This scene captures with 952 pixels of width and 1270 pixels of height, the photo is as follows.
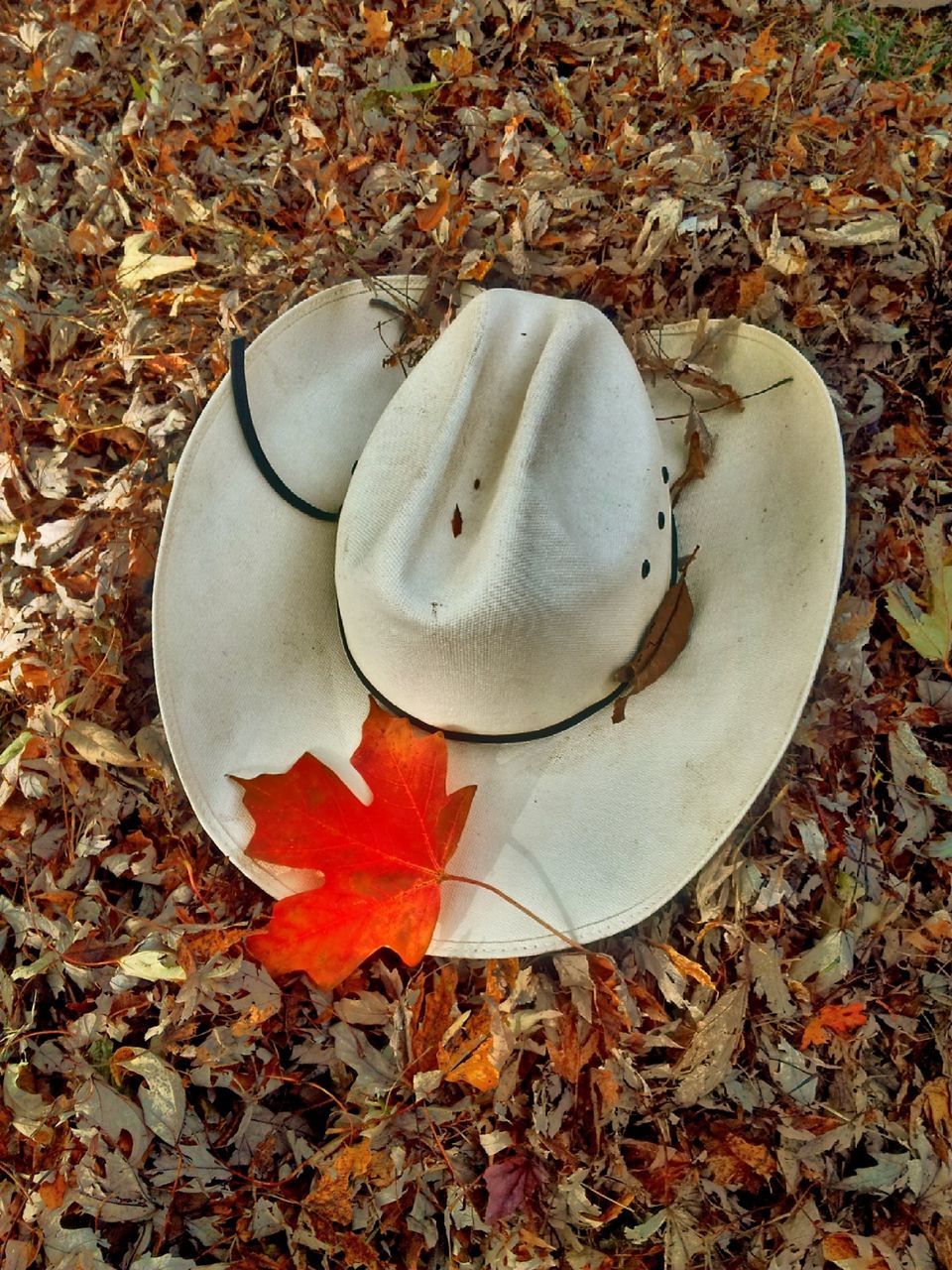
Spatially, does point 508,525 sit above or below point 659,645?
above

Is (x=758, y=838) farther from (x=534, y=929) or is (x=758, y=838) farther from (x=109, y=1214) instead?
(x=109, y=1214)

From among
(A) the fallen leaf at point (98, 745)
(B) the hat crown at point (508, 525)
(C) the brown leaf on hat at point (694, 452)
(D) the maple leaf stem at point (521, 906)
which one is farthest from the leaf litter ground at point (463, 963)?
(B) the hat crown at point (508, 525)

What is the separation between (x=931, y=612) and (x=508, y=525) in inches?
53.7

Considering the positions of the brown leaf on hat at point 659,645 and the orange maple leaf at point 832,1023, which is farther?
the orange maple leaf at point 832,1023

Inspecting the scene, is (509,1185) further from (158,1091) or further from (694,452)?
(694,452)

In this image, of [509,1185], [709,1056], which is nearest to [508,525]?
[709,1056]

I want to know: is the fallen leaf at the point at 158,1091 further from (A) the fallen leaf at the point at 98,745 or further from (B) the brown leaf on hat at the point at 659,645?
(B) the brown leaf on hat at the point at 659,645

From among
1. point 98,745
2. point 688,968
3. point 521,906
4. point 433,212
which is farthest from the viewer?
point 433,212

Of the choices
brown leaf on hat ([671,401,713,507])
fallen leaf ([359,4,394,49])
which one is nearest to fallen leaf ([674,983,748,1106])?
brown leaf on hat ([671,401,713,507])

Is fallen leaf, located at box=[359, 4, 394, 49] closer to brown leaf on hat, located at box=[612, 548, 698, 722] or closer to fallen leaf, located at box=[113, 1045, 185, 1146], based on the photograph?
brown leaf on hat, located at box=[612, 548, 698, 722]

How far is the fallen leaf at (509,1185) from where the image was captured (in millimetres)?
1883

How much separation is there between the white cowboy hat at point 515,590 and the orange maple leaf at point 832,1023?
0.56m

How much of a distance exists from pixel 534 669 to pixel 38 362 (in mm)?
2147

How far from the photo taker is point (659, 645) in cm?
186
